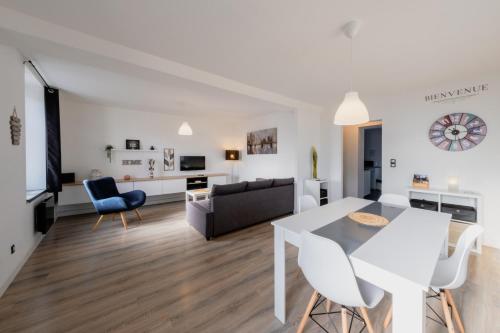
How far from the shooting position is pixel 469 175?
2941mm

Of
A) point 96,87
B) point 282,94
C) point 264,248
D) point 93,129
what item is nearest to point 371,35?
point 282,94

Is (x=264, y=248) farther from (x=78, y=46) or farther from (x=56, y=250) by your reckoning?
(x=78, y=46)

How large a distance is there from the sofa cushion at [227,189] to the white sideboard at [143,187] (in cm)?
247

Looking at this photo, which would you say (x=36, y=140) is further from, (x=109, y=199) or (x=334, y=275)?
(x=334, y=275)

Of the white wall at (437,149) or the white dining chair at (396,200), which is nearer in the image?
the white dining chair at (396,200)

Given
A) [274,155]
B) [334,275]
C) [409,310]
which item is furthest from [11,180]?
[274,155]

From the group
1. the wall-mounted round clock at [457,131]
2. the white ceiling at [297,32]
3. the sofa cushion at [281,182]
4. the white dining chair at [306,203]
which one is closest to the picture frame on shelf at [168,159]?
the sofa cushion at [281,182]

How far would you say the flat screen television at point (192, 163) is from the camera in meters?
5.54

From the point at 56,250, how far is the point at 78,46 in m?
2.58

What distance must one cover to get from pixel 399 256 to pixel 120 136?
555 centimetres

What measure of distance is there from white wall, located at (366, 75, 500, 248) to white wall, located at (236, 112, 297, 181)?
67.0 inches

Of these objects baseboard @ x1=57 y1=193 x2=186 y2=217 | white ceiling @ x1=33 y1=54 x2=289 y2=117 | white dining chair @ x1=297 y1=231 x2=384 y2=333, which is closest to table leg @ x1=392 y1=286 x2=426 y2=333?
white dining chair @ x1=297 y1=231 x2=384 y2=333

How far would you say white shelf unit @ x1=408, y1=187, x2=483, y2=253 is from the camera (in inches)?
104

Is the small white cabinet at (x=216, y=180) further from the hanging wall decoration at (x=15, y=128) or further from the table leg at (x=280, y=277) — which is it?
the table leg at (x=280, y=277)
